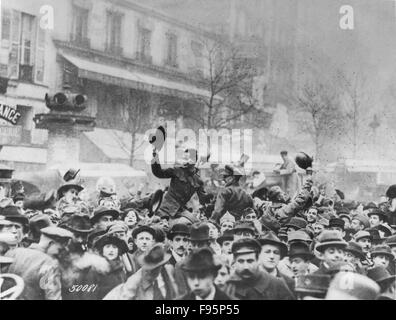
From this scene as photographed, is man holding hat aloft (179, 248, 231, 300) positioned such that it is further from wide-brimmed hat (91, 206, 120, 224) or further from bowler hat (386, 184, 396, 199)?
bowler hat (386, 184, 396, 199)

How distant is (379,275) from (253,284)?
1233 mm

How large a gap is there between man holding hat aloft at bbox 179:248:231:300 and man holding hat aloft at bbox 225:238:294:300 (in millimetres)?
127

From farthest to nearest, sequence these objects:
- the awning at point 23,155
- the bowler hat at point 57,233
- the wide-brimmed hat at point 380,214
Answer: the wide-brimmed hat at point 380,214 < the awning at point 23,155 < the bowler hat at point 57,233

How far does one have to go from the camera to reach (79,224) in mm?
5230

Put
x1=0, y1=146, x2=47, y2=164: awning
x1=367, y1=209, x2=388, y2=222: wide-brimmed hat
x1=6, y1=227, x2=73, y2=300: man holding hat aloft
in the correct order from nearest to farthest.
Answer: x1=6, y1=227, x2=73, y2=300: man holding hat aloft → x1=0, y1=146, x2=47, y2=164: awning → x1=367, y1=209, x2=388, y2=222: wide-brimmed hat

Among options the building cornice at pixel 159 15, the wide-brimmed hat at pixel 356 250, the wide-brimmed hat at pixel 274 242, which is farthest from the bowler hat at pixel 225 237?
the building cornice at pixel 159 15

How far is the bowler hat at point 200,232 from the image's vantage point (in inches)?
205

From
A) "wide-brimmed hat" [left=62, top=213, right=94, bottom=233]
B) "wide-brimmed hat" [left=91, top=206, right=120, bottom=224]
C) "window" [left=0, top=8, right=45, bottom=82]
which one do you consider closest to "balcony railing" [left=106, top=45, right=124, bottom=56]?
"window" [left=0, top=8, right=45, bottom=82]

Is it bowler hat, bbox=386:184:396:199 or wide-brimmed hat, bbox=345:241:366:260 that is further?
bowler hat, bbox=386:184:396:199

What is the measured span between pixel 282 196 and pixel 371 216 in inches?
37.3

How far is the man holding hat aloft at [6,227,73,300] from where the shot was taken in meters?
5.07

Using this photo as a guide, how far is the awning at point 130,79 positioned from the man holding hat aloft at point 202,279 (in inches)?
66.5

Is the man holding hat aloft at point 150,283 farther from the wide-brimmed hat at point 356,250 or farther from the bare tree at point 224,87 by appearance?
the wide-brimmed hat at point 356,250
